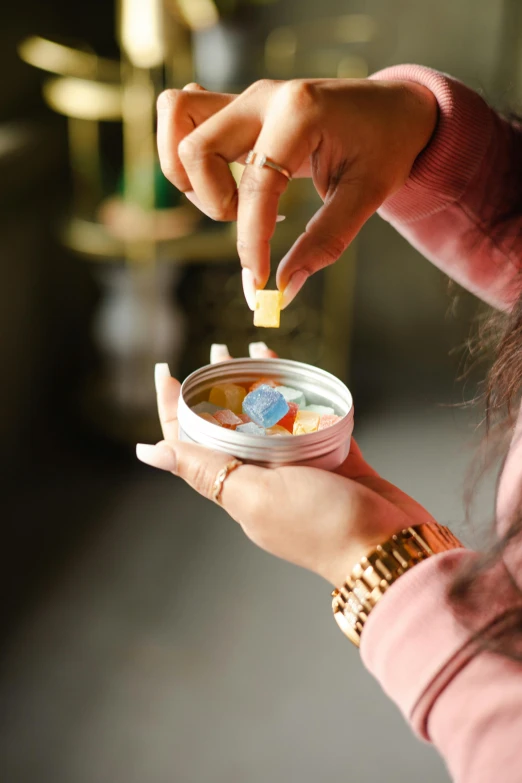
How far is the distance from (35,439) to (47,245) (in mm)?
496

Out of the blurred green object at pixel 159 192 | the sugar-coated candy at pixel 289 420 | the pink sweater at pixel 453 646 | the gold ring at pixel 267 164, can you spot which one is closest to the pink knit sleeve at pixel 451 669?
the pink sweater at pixel 453 646

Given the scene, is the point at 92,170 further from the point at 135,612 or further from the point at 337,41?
the point at 135,612

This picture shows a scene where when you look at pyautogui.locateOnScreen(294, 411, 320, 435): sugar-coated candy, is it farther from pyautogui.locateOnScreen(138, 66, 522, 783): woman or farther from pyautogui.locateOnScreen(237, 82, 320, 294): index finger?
pyautogui.locateOnScreen(237, 82, 320, 294): index finger

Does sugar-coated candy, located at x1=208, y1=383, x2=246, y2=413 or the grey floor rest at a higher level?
sugar-coated candy, located at x1=208, y1=383, x2=246, y2=413

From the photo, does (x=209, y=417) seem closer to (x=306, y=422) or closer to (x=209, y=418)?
(x=209, y=418)

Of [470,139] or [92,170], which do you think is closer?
[470,139]

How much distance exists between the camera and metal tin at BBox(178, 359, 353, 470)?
731 mm

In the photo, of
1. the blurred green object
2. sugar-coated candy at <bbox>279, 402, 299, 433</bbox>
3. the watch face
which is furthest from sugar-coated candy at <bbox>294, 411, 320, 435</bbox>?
the blurred green object

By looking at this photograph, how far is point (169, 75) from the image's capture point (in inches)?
71.7

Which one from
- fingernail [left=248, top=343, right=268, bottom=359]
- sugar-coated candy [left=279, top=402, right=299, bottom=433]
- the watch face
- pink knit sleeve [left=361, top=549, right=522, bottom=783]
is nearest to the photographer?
pink knit sleeve [left=361, top=549, right=522, bottom=783]

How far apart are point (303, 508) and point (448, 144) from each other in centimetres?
46

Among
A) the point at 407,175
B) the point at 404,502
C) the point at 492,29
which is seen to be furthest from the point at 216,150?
the point at 492,29

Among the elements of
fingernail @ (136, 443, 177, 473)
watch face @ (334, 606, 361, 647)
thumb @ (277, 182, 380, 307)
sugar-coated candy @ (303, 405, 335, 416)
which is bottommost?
watch face @ (334, 606, 361, 647)

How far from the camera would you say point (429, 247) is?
3.20 feet
